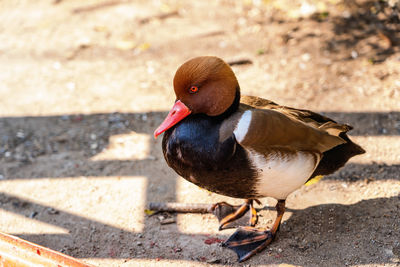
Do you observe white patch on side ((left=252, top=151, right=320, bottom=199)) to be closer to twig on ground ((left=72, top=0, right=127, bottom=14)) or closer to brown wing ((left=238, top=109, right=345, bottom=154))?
brown wing ((left=238, top=109, right=345, bottom=154))

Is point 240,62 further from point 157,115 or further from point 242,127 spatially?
point 242,127

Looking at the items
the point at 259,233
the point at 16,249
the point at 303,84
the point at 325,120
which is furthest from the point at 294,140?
the point at 303,84

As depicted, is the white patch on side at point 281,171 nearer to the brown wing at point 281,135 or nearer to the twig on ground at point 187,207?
the brown wing at point 281,135

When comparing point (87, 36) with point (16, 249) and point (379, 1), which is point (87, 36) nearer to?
point (379, 1)

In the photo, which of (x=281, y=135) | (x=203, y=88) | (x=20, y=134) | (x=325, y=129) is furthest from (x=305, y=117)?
(x=20, y=134)

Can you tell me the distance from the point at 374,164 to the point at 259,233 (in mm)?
1181

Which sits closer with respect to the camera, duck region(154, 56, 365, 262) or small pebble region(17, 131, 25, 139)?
duck region(154, 56, 365, 262)

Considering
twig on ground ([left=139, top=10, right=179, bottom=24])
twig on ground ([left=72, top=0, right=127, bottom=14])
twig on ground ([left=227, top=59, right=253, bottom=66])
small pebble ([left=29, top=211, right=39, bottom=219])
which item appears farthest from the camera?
twig on ground ([left=72, top=0, right=127, bottom=14])

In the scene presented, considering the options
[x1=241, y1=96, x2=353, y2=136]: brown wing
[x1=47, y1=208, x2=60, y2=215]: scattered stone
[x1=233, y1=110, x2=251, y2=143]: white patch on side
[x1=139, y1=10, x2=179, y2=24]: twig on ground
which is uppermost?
[x1=233, y1=110, x2=251, y2=143]: white patch on side

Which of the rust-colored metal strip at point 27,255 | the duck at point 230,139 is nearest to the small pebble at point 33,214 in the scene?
the rust-colored metal strip at point 27,255

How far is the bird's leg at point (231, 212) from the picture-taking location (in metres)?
3.07

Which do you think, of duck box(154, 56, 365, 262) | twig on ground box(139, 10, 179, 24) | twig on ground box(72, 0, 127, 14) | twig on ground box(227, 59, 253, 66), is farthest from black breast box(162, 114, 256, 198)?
twig on ground box(72, 0, 127, 14)

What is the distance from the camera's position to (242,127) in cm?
248

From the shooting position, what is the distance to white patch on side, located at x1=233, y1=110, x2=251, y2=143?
2465 mm
